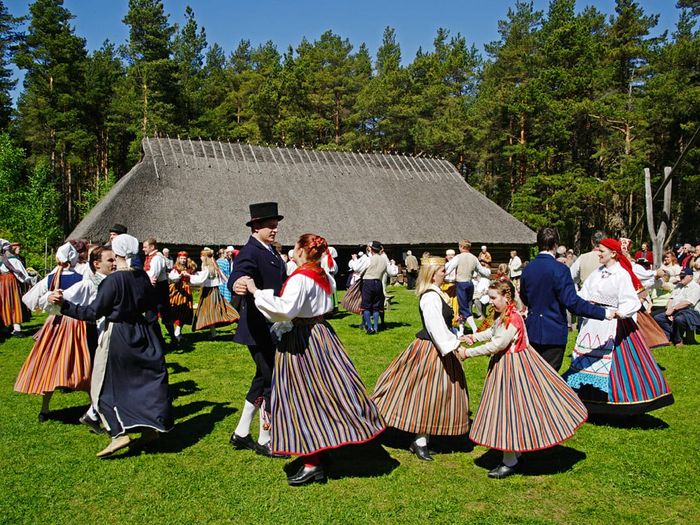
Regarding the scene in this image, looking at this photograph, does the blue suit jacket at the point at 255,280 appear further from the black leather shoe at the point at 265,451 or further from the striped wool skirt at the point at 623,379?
the striped wool skirt at the point at 623,379

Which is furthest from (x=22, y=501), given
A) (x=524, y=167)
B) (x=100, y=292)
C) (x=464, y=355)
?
(x=524, y=167)

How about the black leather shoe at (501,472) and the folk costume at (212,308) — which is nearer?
the black leather shoe at (501,472)

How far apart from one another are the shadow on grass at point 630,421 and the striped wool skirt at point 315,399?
280cm

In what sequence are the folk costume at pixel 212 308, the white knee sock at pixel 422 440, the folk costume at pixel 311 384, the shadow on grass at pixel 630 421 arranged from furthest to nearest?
the folk costume at pixel 212 308 < the shadow on grass at pixel 630 421 < the white knee sock at pixel 422 440 < the folk costume at pixel 311 384

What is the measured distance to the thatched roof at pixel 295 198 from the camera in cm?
2169

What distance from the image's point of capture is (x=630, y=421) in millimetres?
5941

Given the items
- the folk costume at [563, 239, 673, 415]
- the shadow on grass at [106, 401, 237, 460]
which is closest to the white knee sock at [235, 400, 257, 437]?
the shadow on grass at [106, 401, 237, 460]

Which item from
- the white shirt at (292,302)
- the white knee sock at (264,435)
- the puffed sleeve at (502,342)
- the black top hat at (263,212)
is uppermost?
the black top hat at (263,212)

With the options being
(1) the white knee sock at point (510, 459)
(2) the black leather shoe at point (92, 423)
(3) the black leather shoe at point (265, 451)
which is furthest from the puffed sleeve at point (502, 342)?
(2) the black leather shoe at point (92, 423)

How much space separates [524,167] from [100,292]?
3561 centimetres

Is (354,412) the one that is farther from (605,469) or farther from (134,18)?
(134,18)

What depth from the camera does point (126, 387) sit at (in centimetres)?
494

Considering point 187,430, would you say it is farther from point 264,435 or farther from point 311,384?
point 311,384

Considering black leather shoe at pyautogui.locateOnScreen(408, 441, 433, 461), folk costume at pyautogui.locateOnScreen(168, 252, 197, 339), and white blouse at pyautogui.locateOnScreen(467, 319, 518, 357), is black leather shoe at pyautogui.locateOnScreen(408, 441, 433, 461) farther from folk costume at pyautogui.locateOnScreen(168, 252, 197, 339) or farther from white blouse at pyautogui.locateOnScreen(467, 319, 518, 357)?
folk costume at pyautogui.locateOnScreen(168, 252, 197, 339)
